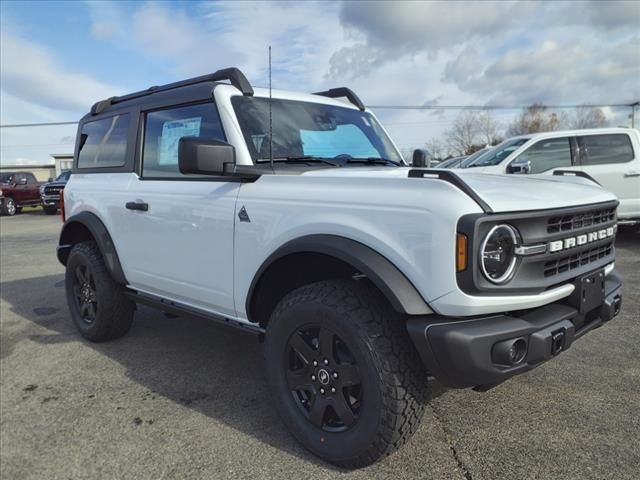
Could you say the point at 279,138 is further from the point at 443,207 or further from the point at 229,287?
the point at 443,207

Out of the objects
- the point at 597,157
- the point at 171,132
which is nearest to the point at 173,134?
the point at 171,132

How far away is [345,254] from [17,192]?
23741 mm

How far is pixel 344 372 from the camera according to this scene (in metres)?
2.37

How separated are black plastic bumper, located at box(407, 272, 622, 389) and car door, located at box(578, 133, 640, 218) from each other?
7.03 metres

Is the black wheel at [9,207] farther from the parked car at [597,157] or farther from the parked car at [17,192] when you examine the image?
the parked car at [597,157]

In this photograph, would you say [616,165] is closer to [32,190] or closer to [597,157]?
[597,157]

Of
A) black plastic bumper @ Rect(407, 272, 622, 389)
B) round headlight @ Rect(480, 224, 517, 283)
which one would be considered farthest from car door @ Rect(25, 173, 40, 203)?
round headlight @ Rect(480, 224, 517, 283)

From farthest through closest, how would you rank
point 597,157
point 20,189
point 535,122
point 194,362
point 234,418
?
1. point 535,122
2. point 20,189
3. point 597,157
4. point 194,362
5. point 234,418

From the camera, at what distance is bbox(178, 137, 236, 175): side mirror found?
8.43ft

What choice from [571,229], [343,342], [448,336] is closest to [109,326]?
[343,342]

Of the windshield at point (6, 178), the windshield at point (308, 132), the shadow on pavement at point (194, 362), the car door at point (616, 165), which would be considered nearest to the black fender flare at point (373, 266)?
the windshield at point (308, 132)

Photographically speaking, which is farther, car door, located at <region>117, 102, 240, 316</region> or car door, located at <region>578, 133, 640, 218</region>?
car door, located at <region>578, 133, 640, 218</region>

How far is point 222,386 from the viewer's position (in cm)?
343

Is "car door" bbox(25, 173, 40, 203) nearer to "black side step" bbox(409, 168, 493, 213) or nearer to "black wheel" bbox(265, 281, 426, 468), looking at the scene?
"black wheel" bbox(265, 281, 426, 468)
